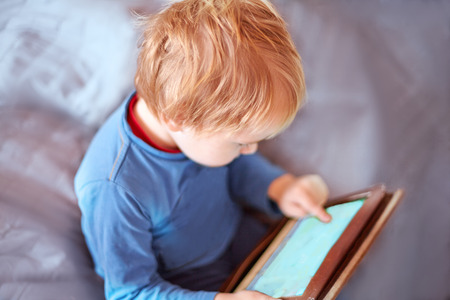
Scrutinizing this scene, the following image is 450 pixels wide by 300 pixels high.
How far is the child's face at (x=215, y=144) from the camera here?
47cm

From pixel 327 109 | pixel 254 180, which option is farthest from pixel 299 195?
pixel 327 109

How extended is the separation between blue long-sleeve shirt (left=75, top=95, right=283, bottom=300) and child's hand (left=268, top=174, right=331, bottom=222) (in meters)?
0.10

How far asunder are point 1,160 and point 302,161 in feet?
1.54

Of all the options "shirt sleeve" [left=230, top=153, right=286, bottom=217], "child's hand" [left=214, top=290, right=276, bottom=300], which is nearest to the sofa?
"shirt sleeve" [left=230, top=153, right=286, bottom=217]

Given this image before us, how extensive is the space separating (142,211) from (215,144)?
121 millimetres

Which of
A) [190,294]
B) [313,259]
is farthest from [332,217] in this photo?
[190,294]

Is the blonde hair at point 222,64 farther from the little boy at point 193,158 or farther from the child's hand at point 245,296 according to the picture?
the child's hand at point 245,296

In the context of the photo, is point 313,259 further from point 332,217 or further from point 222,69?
point 222,69

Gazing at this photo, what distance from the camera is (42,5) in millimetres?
661

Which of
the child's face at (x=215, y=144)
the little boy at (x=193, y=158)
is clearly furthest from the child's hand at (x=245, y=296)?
the child's face at (x=215, y=144)

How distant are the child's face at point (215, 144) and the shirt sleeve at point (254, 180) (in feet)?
0.55

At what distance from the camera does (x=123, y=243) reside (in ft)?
1.70

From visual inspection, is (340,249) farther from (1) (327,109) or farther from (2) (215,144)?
(1) (327,109)

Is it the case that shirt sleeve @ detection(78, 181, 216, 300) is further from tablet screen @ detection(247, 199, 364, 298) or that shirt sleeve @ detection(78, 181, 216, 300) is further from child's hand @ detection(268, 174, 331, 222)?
child's hand @ detection(268, 174, 331, 222)
